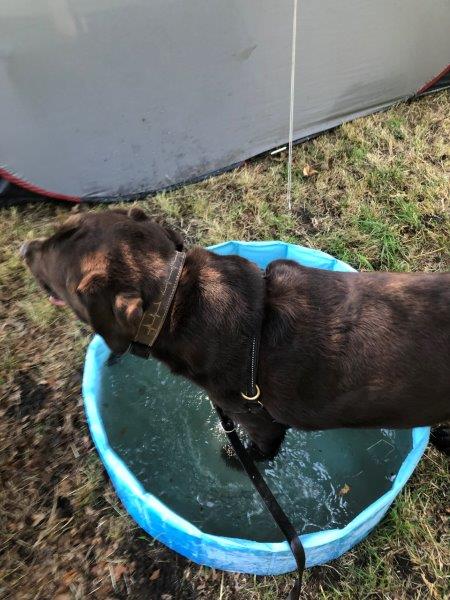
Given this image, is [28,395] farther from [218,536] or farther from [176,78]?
[176,78]

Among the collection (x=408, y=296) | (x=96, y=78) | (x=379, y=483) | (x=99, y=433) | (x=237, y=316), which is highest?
(x=96, y=78)

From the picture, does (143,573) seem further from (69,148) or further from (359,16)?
(359,16)

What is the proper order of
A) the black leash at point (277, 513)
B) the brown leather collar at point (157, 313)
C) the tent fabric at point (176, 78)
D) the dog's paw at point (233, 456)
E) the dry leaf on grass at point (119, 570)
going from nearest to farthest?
the brown leather collar at point (157, 313) → the black leash at point (277, 513) → the dry leaf on grass at point (119, 570) → the dog's paw at point (233, 456) → the tent fabric at point (176, 78)

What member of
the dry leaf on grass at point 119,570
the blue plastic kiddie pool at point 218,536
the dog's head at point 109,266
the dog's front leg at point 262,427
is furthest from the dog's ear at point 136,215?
the dry leaf on grass at point 119,570

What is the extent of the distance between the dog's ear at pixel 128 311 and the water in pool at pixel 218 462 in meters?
1.37

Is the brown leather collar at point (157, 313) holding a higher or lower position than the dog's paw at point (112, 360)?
higher

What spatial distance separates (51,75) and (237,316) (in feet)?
7.58

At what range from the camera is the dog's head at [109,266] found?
6.71 feet

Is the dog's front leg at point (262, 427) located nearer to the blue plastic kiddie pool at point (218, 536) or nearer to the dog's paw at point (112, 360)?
the blue plastic kiddie pool at point (218, 536)

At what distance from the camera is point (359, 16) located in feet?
13.9

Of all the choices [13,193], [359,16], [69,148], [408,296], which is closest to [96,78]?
[69,148]

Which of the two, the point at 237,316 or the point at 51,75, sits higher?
the point at 51,75

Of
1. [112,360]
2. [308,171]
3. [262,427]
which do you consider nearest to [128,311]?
[262,427]

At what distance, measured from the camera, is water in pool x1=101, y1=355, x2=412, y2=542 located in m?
3.08
